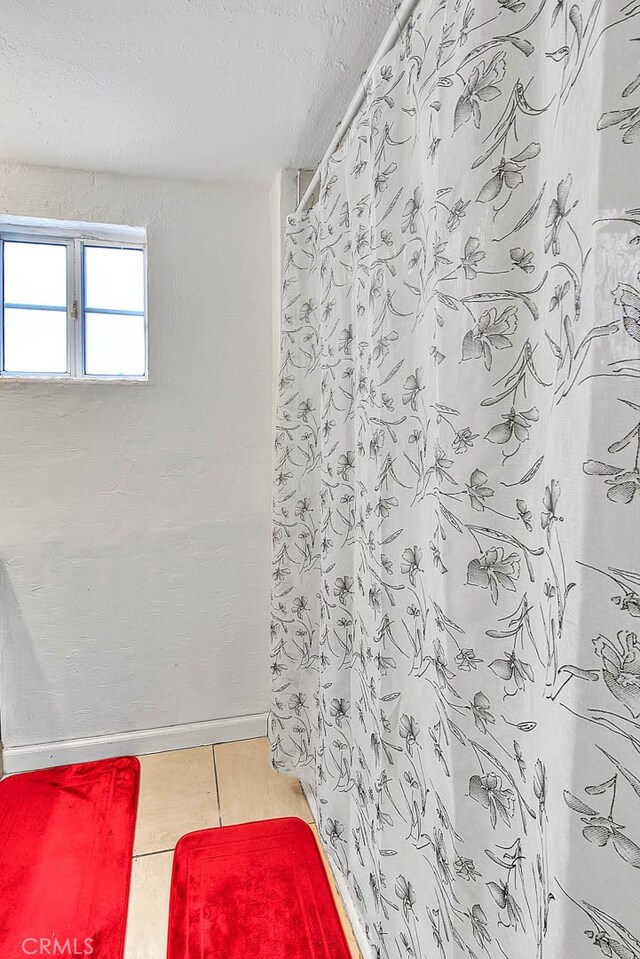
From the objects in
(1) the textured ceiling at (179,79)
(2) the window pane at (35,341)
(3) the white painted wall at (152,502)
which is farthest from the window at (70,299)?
(1) the textured ceiling at (179,79)

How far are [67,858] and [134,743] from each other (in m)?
0.51

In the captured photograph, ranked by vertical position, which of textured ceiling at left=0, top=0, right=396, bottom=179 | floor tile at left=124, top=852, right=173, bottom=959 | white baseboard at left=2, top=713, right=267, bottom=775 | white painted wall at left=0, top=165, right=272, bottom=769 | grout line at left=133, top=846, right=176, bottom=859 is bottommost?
floor tile at left=124, top=852, right=173, bottom=959

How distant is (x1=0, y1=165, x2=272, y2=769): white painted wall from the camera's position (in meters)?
1.98

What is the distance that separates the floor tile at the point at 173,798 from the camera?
5.65ft

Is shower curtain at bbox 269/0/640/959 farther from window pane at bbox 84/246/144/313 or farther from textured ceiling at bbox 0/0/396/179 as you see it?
window pane at bbox 84/246/144/313

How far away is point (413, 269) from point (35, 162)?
64.4 inches

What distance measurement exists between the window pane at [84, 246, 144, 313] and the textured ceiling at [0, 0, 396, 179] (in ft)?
0.97

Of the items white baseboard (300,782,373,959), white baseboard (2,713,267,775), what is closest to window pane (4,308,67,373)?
white baseboard (2,713,267,775)

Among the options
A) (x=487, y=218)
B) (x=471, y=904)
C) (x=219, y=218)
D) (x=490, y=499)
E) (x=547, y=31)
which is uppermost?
(x=219, y=218)

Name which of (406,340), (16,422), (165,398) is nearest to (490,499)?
(406,340)

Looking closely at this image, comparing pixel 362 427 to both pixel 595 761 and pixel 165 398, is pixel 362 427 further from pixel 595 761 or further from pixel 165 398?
pixel 165 398

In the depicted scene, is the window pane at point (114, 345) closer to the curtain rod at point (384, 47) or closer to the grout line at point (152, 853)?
the curtain rod at point (384, 47)

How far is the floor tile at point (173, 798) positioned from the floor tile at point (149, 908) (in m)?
0.06

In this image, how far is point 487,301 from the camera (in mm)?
688
